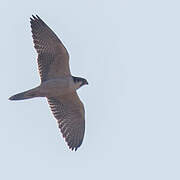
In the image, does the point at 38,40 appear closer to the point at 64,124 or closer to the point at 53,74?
the point at 53,74

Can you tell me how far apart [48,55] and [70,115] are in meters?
1.78

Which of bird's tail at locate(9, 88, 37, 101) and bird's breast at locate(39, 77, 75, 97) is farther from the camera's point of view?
bird's breast at locate(39, 77, 75, 97)

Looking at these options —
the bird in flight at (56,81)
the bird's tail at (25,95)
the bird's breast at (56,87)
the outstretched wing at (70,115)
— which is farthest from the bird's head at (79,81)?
the bird's tail at (25,95)

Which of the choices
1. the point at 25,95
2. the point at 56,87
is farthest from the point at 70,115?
the point at 25,95

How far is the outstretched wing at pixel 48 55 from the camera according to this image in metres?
14.5

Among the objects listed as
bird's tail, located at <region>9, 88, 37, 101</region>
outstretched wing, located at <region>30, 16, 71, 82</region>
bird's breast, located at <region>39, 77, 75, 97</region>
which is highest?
outstretched wing, located at <region>30, 16, 71, 82</region>

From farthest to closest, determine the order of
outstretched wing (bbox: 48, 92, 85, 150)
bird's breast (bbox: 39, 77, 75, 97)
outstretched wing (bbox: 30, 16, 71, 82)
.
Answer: outstretched wing (bbox: 48, 92, 85, 150)
outstretched wing (bbox: 30, 16, 71, 82)
bird's breast (bbox: 39, 77, 75, 97)

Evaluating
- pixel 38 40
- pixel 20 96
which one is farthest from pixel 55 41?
pixel 20 96

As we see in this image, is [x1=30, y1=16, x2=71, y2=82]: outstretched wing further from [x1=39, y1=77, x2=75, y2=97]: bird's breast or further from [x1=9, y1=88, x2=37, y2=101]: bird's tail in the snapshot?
[x1=9, y1=88, x2=37, y2=101]: bird's tail

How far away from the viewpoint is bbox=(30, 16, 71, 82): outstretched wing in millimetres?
14492

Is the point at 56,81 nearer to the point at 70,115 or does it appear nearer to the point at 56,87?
the point at 56,87

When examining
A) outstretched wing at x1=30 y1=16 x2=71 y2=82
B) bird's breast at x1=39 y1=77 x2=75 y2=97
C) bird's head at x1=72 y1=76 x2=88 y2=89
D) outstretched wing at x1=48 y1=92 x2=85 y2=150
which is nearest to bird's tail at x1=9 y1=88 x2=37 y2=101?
bird's breast at x1=39 y1=77 x2=75 y2=97

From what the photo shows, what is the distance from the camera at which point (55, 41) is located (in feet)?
47.5

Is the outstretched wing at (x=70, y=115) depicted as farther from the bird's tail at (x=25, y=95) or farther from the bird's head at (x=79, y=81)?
the bird's tail at (x=25, y=95)
